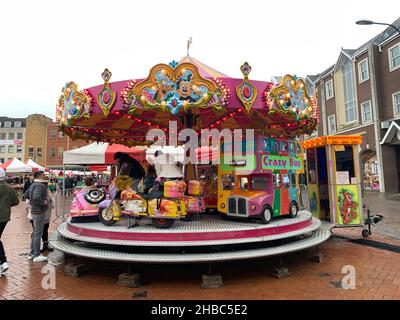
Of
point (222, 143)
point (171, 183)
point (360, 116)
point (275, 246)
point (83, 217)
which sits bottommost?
point (275, 246)

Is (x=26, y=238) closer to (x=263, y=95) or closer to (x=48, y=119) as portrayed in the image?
(x=263, y=95)

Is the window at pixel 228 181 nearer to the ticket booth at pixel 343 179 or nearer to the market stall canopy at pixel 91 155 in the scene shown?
the ticket booth at pixel 343 179

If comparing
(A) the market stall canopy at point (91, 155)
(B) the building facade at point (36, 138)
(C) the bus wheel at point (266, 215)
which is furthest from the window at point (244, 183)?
(B) the building facade at point (36, 138)

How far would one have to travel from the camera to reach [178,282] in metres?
4.69

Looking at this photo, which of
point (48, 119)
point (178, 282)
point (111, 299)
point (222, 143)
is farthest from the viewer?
point (48, 119)

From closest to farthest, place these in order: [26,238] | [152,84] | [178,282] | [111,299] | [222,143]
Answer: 1. [111,299]
2. [178,282]
3. [152,84]
4. [222,143]
5. [26,238]

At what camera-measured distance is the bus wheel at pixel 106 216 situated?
Answer: 579 cm

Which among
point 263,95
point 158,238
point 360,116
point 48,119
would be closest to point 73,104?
point 158,238

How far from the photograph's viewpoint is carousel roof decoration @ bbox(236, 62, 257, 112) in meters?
5.42

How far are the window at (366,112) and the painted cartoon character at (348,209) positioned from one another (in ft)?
58.8

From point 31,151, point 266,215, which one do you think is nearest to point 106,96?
point 266,215

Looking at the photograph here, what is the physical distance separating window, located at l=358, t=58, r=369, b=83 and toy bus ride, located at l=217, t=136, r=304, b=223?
64.3 ft

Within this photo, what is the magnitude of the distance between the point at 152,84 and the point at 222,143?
2.37m

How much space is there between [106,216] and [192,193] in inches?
71.2
